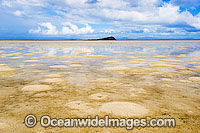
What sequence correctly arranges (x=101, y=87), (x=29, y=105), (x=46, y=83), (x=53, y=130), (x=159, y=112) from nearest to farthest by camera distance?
(x=53, y=130), (x=159, y=112), (x=29, y=105), (x=101, y=87), (x=46, y=83)

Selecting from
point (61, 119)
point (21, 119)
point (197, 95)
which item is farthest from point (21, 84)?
point (197, 95)

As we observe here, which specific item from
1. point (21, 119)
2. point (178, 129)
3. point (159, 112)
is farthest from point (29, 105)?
point (178, 129)

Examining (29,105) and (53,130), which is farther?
(29,105)

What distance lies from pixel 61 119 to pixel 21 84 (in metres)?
2.53

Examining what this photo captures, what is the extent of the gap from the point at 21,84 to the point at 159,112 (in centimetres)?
361

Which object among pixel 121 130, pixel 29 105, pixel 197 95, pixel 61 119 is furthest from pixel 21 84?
pixel 197 95

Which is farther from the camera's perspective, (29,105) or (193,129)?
(29,105)

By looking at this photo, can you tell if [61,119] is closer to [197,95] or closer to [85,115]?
[85,115]

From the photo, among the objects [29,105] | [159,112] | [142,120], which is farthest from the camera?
[29,105]

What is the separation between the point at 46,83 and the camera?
4375mm

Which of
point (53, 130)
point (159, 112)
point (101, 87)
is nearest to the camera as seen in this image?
point (53, 130)

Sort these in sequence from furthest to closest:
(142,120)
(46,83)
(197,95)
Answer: (46,83) → (197,95) → (142,120)

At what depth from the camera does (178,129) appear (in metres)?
2.09

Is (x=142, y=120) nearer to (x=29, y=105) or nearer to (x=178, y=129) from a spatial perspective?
(x=178, y=129)
